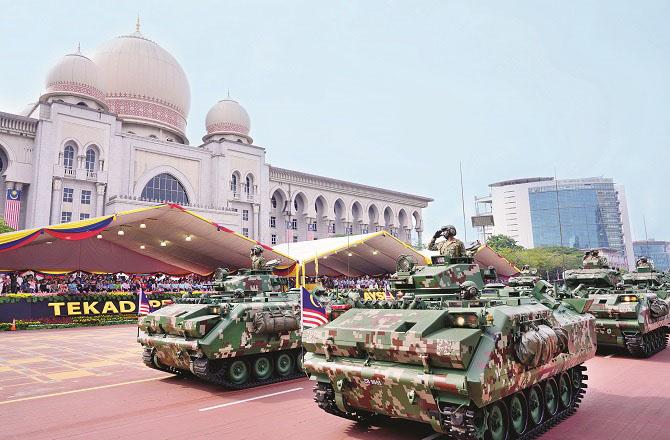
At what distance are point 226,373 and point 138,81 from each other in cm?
4762

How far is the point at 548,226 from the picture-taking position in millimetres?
135750

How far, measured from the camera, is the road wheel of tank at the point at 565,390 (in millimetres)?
7686

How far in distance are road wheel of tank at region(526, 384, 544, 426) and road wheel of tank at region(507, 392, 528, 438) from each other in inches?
3.3

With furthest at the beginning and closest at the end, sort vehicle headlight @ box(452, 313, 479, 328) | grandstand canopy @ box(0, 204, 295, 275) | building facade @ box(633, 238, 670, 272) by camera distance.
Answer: building facade @ box(633, 238, 670, 272), grandstand canopy @ box(0, 204, 295, 275), vehicle headlight @ box(452, 313, 479, 328)

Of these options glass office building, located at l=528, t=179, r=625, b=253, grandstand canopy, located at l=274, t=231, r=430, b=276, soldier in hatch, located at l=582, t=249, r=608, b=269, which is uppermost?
glass office building, located at l=528, t=179, r=625, b=253

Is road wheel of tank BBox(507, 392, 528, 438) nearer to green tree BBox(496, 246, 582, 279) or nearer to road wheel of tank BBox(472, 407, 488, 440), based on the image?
road wheel of tank BBox(472, 407, 488, 440)

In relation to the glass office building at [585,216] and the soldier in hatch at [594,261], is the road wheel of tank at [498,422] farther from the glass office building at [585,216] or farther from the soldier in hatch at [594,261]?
the glass office building at [585,216]

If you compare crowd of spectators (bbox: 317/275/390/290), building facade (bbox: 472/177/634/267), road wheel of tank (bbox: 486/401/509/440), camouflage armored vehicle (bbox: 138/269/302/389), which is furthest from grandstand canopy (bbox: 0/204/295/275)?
building facade (bbox: 472/177/634/267)

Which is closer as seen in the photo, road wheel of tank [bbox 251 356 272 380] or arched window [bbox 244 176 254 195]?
road wheel of tank [bbox 251 356 272 380]

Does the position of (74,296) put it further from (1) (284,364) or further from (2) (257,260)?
(1) (284,364)

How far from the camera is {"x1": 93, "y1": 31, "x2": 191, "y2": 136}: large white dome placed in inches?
1962

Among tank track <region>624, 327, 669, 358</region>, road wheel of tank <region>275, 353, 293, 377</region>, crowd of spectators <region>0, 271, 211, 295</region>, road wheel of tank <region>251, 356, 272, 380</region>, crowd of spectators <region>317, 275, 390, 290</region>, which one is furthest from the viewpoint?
crowd of spectators <region>317, 275, 390, 290</region>

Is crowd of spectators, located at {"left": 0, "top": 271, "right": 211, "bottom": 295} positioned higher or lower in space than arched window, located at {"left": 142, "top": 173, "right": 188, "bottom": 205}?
lower

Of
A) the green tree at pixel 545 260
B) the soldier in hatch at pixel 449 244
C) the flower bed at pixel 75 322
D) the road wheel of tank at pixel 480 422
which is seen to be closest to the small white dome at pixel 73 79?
the flower bed at pixel 75 322
